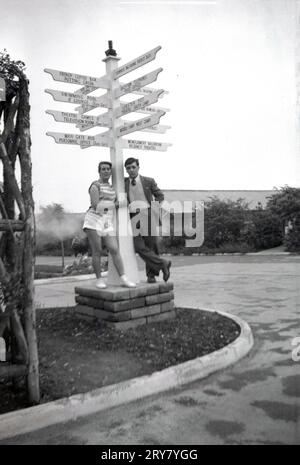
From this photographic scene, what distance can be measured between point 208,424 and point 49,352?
7.09 feet

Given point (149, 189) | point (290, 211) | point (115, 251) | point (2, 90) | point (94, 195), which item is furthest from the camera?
point (290, 211)

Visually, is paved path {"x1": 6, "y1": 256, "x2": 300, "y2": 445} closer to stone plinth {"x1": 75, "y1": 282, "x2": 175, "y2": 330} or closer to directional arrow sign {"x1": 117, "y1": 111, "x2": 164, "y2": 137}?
stone plinth {"x1": 75, "y1": 282, "x2": 175, "y2": 330}

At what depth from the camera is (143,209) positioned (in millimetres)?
5984

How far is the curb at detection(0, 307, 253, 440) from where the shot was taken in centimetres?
309

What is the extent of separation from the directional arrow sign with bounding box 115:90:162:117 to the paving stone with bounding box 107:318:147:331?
8.88ft

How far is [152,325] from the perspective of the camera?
554 cm

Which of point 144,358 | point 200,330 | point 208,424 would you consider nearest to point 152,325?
point 200,330

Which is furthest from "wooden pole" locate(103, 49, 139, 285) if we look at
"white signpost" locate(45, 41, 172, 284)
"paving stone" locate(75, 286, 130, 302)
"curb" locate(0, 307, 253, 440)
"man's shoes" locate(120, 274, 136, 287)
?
"curb" locate(0, 307, 253, 440)

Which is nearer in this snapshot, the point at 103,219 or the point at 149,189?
the point at 103,219

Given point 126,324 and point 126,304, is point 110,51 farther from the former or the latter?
point 126,324

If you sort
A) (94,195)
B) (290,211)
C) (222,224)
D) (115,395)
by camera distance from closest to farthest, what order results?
(115,395), (94,195), (290,211), (222,224)

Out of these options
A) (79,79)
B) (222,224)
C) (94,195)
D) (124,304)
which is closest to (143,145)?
(94,195)

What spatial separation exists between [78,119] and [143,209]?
1479 mm

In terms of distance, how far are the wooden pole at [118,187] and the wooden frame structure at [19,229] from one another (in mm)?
2452
